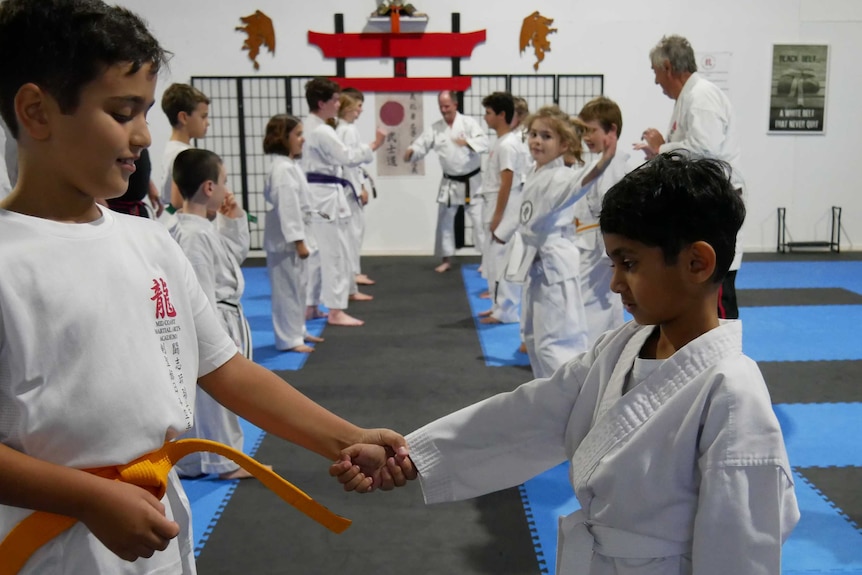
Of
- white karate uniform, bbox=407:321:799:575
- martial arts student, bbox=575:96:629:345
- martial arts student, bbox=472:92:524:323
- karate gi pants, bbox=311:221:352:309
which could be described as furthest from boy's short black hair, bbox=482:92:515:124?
white karate uniform, bbox=407:321:799:575

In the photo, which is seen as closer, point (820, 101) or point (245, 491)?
point (245, 491)

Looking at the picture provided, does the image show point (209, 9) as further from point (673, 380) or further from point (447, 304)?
point (673, 380)

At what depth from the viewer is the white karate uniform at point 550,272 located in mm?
4172

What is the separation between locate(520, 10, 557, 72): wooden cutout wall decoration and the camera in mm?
10078

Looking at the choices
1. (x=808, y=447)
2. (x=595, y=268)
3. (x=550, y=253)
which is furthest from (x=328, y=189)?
(x=808, y=447)

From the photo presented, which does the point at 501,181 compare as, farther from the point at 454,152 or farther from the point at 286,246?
the point at 454,152

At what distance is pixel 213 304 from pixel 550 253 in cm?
174

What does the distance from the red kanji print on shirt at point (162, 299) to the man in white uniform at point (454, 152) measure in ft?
23.8

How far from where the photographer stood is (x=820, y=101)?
1030 cm

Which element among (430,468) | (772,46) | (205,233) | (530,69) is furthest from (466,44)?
(430,468)

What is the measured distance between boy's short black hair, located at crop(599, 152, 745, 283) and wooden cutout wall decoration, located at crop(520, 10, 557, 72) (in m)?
9.13

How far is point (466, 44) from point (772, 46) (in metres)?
3.80

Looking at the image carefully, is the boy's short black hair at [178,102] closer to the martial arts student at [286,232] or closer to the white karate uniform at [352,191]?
the martial arts student at [286,232]

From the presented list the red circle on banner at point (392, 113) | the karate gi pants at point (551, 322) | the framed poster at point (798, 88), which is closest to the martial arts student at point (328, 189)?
the karate gi pants at point (551, 322)
